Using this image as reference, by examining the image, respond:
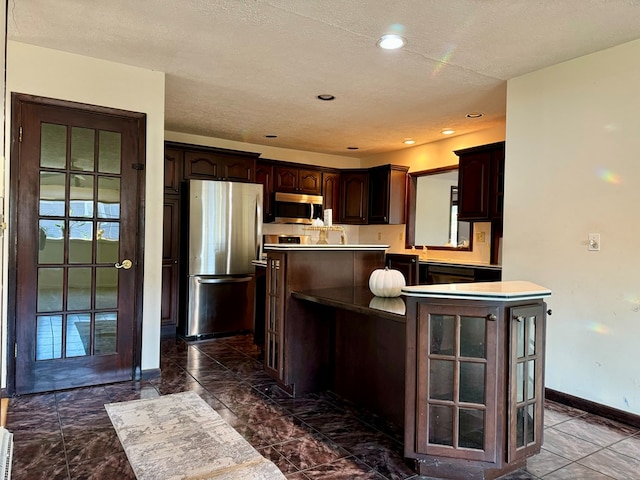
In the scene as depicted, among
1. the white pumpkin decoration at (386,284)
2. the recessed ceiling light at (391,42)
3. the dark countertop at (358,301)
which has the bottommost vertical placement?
the dark countertop at (358,301)

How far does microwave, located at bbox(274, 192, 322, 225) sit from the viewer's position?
6.12 metres

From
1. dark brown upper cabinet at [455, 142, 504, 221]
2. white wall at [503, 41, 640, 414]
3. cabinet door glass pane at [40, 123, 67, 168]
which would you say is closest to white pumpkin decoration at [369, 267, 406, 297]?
white wall at [503, 41, 640, 414]

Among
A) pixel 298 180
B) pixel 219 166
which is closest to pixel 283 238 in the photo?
pixel 298 180

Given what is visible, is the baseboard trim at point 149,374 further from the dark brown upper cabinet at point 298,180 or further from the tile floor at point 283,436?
the dark brown upper cabinet at point 298,180

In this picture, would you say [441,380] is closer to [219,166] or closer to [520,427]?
[520,427]

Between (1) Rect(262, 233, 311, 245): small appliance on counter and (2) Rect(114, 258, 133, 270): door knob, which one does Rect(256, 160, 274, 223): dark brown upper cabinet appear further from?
(2) Rect(114, 258, 133, 270): door knob

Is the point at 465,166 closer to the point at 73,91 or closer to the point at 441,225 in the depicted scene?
the point at 441,225

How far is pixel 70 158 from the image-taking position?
3312 millimetres

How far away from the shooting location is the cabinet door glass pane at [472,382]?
2029 mm

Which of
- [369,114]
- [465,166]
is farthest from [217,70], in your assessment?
[465,166]

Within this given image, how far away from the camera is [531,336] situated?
213cm

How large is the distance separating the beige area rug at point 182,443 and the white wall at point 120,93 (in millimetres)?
755

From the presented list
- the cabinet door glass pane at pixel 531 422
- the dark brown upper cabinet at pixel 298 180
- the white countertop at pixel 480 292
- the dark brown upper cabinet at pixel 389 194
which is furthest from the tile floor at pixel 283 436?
the dark brown upper cabinet at pixel 389 194

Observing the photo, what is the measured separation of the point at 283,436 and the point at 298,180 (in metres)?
4.29
